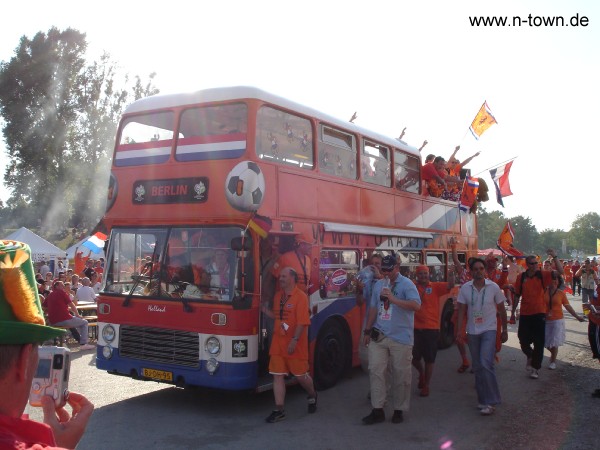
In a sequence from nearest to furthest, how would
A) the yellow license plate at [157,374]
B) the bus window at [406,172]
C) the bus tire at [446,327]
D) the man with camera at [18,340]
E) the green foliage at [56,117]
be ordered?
the man with camera at [18,340] < the yellow license plate at [157,374] < the bus window at [406,172] < the bus tire at [446,327] < the green foliage at [56,117]

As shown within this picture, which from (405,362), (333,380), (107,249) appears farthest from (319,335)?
(107,249)

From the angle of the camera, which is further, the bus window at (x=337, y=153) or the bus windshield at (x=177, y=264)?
the bus window at (x=337, y=153)

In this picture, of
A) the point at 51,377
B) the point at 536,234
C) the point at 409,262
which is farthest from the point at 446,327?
the point at 536,234

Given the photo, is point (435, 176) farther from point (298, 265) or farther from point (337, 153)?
point (298, 265)

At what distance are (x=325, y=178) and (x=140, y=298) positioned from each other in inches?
127

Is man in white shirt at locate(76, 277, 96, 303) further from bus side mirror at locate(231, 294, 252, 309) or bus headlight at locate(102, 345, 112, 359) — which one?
bus side mirror at locate(231, 294, 252, 309)

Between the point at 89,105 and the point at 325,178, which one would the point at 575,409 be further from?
the point at 89,105

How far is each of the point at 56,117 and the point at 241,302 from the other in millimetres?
35670

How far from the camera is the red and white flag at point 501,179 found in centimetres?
1552

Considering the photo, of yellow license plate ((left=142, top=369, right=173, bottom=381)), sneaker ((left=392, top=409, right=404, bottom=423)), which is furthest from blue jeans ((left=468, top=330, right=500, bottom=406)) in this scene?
yellow license plate ((left=142, top=369, right=173, bottom=381))

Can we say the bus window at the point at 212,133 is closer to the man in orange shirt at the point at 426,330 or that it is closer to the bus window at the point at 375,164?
the bus window at the point at 375,164

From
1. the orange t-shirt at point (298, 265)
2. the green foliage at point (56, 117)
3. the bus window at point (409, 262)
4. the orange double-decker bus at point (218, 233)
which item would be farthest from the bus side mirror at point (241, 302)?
the green foliage at point (56, 117)

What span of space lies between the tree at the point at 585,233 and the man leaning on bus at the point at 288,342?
405ft

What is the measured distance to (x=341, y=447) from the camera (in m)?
6.22
